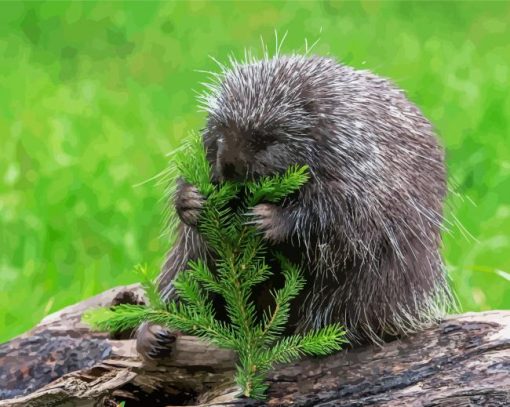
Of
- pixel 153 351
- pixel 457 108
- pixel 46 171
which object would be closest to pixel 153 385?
pixel 153 351

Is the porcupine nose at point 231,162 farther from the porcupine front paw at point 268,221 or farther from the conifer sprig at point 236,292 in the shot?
the porcupine front paw at point 268,221

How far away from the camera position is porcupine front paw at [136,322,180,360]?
416cm

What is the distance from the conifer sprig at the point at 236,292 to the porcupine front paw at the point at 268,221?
35 millimetres

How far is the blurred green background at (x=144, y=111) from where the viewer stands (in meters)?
6.52

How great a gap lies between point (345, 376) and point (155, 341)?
810mm

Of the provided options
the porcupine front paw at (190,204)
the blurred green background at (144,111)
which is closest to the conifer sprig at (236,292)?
the porcupine front paw at (190,204)

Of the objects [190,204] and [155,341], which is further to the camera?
[155,341]

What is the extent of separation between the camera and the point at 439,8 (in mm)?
11547

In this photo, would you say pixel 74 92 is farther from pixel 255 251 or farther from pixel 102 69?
pixel 255 251

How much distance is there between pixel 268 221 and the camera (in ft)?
12.6

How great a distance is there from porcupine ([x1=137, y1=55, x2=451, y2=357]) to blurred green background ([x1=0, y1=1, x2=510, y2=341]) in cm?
55

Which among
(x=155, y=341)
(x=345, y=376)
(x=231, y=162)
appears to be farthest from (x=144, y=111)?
(x=345, y=376)

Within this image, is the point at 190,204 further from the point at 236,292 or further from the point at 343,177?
the point at 343,177

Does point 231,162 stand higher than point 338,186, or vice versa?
point 231,162
